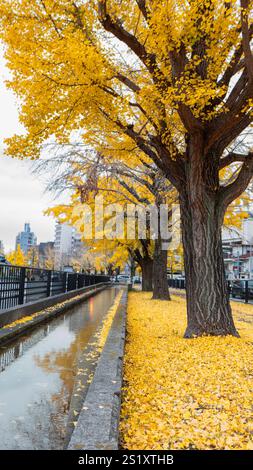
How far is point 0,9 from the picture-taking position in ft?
26.0

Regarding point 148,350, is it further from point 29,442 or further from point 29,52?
point 29,52

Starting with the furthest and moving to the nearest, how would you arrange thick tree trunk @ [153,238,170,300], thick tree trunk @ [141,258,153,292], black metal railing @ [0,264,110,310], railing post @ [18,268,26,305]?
thick tree trunk @ [141,258,153,292]
thick tree trunk @ [153,238,170,300]
railing post @ [18,268,26,305]
black metal railing @ [0,264,110,310]

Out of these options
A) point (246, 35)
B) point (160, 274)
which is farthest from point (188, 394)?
point (160, 274)

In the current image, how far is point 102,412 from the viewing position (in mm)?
3305

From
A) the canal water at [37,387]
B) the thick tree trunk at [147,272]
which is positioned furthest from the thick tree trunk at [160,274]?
the canal water at [37,387]

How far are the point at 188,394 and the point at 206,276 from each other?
3.69 m

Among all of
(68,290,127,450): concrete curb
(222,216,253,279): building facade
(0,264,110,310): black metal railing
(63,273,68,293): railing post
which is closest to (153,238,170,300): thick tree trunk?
(63,273,68,293): railing post

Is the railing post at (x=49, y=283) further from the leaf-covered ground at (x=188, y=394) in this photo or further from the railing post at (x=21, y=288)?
the leaf-covered ground at (x=188, y=394)

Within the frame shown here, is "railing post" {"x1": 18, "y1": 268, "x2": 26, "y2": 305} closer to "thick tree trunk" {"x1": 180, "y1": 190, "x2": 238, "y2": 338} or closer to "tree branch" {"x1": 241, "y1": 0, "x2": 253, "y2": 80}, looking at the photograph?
"thick tree trunk" {"x1": 180, "y1": 190, "x2": 238, "y2": 338}

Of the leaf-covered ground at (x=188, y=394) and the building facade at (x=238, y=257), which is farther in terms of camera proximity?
the building facade at (x=238, y=257)

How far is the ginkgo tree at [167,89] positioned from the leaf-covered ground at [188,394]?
120cm

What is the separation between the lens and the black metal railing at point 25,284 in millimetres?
8455

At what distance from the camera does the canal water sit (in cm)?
328

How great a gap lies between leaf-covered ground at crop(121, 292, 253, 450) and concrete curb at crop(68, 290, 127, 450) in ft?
0.75
